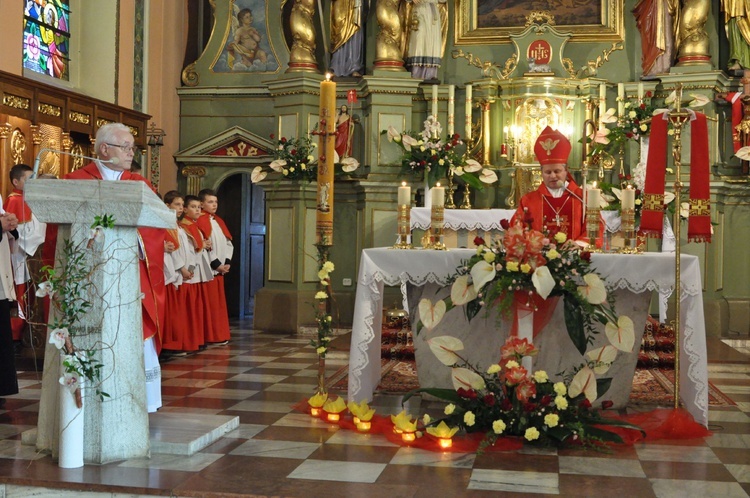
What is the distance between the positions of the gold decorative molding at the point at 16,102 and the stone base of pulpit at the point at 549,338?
5.01 m

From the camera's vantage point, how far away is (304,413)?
6035 mm

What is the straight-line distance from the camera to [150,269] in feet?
17.3

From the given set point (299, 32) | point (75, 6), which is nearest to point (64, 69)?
point (75, 6)

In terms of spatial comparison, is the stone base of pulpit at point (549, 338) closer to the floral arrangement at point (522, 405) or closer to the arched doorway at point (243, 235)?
the floral arrangement at point (522, 405)

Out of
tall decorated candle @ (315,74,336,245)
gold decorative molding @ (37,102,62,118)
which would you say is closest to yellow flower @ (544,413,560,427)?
tall decorated candle @ (315,74,336,245)

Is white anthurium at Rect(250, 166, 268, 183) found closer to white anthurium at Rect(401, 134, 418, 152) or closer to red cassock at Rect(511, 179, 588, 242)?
white anthurium at Rect(401, 134, 418, 152)

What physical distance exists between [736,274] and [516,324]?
6974 millimetres

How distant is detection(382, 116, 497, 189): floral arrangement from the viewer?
11141 millimetres

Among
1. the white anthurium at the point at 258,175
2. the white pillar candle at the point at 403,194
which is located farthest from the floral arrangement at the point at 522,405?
the white anthurium at the point at 258,175

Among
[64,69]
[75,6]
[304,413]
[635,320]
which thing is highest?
[75,6]

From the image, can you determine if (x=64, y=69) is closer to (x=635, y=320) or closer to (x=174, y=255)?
(x=174, y=255)

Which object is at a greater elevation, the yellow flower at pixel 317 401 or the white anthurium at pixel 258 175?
the white anthurium at pixel 258 175

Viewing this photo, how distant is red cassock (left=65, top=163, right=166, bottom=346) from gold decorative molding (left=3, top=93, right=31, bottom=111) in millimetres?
4334

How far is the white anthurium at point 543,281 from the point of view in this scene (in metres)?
4.98
